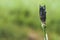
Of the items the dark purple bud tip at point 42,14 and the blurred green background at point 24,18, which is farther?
the blurred green background at point 24,18

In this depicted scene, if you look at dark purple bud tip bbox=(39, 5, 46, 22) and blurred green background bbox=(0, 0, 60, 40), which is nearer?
dark purple bud tip bbox=(39, 5, 46, 22)

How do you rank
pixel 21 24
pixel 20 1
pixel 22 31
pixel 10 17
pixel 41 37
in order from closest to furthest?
pixel 41 37, pixel 22 31, pixel 21 24, pixel 10 17, pixel 20 1

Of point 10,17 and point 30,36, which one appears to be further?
point 10,17

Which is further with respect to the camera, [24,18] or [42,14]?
[24,18]

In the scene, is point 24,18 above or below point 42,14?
below

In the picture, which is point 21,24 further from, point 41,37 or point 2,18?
point 41,37

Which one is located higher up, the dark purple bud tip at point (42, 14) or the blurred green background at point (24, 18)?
the dark purple bud tip at point (42, 14)

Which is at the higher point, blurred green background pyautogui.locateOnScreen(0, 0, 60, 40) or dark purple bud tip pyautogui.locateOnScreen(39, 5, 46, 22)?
dark purple bud tip pyautogui.locateOnScreen(39, 5, 46, 22)

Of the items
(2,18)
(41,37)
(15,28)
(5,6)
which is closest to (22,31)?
(15,28)
